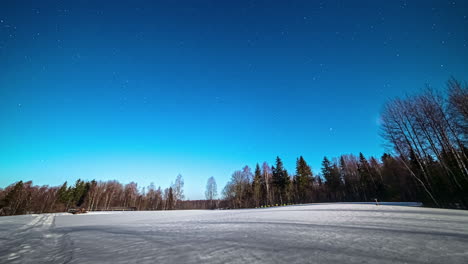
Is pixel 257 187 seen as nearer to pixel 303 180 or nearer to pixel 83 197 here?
pixel 303 180

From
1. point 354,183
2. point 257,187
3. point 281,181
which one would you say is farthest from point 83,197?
point 354,183

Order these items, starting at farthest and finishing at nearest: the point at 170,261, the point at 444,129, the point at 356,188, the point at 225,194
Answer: the point at 225,194 < the point at 356,188 < the point at 444,129 < the point at 170,261

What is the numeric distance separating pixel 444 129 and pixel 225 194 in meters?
44.8

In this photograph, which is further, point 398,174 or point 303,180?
point 303,180

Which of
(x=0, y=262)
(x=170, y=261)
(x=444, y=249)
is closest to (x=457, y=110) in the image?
(x=444, y=249)

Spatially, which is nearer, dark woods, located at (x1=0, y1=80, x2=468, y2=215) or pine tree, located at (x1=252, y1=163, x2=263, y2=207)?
dark woods, located at (x1=0, y1=80, x2=468, y2=215)

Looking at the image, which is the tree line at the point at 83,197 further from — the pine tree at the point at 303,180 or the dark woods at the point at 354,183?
the pine tree at the point at 303,180

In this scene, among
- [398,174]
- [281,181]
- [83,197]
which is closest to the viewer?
[398,174]

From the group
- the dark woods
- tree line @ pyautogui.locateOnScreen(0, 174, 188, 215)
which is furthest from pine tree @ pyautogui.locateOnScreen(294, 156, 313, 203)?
tree line @ pyautogui.locateOnScreen(0, 174, 188, 215)

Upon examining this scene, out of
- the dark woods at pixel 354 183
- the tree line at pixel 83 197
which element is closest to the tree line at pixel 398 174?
the dark woods at pixel 354 183

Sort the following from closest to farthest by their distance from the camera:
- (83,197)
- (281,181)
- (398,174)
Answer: (398,174) → (281,181) → (83,197)

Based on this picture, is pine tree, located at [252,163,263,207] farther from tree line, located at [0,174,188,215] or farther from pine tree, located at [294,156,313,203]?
tree line, located at [0,174,188,215]

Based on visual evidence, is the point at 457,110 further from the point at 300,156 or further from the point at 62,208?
the point at 62,208

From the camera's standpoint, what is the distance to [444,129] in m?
14.6
